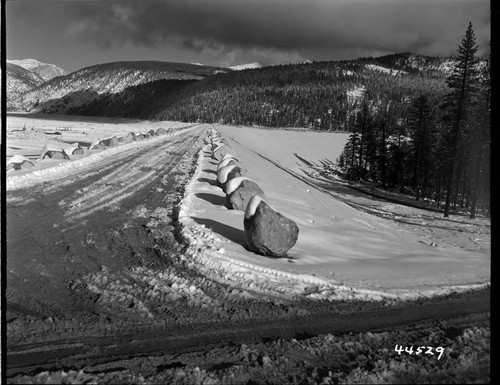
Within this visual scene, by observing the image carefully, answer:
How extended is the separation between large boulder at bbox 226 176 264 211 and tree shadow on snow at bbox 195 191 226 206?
0.52 m

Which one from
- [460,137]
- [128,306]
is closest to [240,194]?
[128,306]

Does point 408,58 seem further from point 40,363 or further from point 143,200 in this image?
point 143,200

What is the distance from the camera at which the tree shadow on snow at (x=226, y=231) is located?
5.93 meters

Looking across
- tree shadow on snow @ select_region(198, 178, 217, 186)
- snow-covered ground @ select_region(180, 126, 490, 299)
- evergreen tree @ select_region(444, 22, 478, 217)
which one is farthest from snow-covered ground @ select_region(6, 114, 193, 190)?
evergreen tree @ select_region(444, 22, 478, 217)

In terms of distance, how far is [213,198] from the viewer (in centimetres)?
930

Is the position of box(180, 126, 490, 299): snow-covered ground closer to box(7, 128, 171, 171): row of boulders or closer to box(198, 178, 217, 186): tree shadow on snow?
box(198, 178, 217, 186): tree shadow on snow

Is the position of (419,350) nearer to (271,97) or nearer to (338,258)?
(338,258)

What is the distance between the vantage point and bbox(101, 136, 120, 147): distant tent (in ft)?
63.2

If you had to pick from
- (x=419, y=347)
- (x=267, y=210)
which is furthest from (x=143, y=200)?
(x=419, y=347)

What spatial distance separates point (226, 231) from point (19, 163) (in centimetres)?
745

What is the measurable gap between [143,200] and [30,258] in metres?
4.40

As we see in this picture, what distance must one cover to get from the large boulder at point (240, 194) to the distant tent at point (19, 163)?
5976mm

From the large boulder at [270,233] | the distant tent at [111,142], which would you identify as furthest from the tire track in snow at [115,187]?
the distant tent at [111,142]

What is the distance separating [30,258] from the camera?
4188 millimetres
